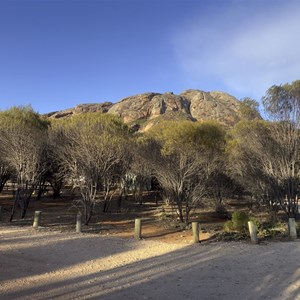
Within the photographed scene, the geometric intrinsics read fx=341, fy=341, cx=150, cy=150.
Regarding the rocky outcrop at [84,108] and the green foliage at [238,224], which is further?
the rocky outcrop at [84,108]

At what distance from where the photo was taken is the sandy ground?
6395mm

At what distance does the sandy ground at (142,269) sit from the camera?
6395 millimetres

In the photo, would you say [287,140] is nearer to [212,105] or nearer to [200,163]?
[200,163]

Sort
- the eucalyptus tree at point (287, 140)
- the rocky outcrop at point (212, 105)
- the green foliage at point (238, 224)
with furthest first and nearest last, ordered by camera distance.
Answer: the rocky outcrop at point (212, 105)
the eucalyptus tree at point (287, 140)
the green foliage at point (238, 224)

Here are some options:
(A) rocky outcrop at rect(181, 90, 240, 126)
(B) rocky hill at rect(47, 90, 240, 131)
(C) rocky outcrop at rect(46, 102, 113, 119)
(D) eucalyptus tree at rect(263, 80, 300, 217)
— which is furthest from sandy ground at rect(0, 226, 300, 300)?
(C) rocky outcrop at rect(46, 102, 113, 119)

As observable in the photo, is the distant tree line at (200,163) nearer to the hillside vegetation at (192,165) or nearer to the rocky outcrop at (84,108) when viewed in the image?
the hillside vegetation at (192,165)

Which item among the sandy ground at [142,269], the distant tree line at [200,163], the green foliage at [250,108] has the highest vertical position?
the green foliage at [250,108]

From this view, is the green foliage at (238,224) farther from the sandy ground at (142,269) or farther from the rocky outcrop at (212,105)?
the rocky outcrop at (212,105)

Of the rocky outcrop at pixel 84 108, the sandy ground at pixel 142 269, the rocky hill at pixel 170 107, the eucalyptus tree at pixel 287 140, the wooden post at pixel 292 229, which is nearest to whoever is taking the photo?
the sandy ground at pixel 142 269

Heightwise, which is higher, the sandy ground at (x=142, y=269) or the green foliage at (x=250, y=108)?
the green foliage at (x=250, y=108)

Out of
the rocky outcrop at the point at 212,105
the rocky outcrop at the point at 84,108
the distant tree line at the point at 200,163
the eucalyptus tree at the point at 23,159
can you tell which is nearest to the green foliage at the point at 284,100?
the distant tree line at the point at 200,163

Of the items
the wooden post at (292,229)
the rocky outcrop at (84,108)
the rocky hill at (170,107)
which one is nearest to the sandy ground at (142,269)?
the wooden post at (292,229)

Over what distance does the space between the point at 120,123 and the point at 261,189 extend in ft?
63.1

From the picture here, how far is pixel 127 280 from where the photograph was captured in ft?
23.6
